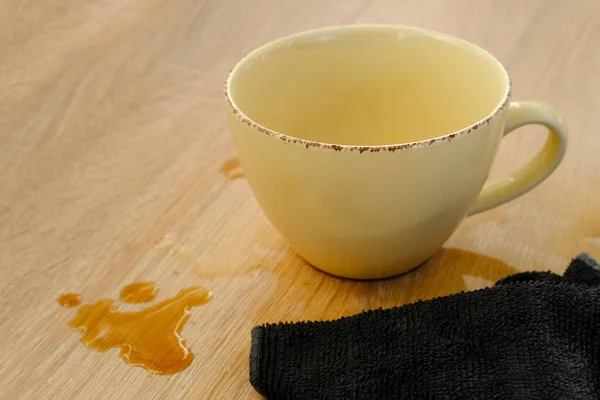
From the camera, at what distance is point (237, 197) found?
53 centimetres

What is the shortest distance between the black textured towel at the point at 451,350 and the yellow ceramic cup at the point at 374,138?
5 centimetres

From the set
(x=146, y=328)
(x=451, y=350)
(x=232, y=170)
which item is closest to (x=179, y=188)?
(x=232, y=170)

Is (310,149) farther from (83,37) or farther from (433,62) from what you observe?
(83,37)

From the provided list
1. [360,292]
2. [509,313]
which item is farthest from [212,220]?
[509,313]

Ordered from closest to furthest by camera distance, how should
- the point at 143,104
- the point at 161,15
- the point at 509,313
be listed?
the point at 509,313, the point at 143,104, the point at 161,15

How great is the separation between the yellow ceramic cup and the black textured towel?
53 millimetres

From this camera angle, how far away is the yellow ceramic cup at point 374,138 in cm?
37

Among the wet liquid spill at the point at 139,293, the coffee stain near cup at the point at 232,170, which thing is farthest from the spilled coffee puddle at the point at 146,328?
the coffee stain near cup at the point at 232,170

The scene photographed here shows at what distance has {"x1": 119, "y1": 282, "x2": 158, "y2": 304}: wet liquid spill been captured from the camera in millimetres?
432

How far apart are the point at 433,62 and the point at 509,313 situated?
0.72 ft

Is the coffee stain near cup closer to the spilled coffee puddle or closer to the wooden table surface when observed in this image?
the wooden table surface

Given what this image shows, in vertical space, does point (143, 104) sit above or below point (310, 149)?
below

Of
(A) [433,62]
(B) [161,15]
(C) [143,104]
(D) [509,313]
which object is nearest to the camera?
(D) [509,313]

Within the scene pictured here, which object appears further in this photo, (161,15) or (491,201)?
(161,15)
